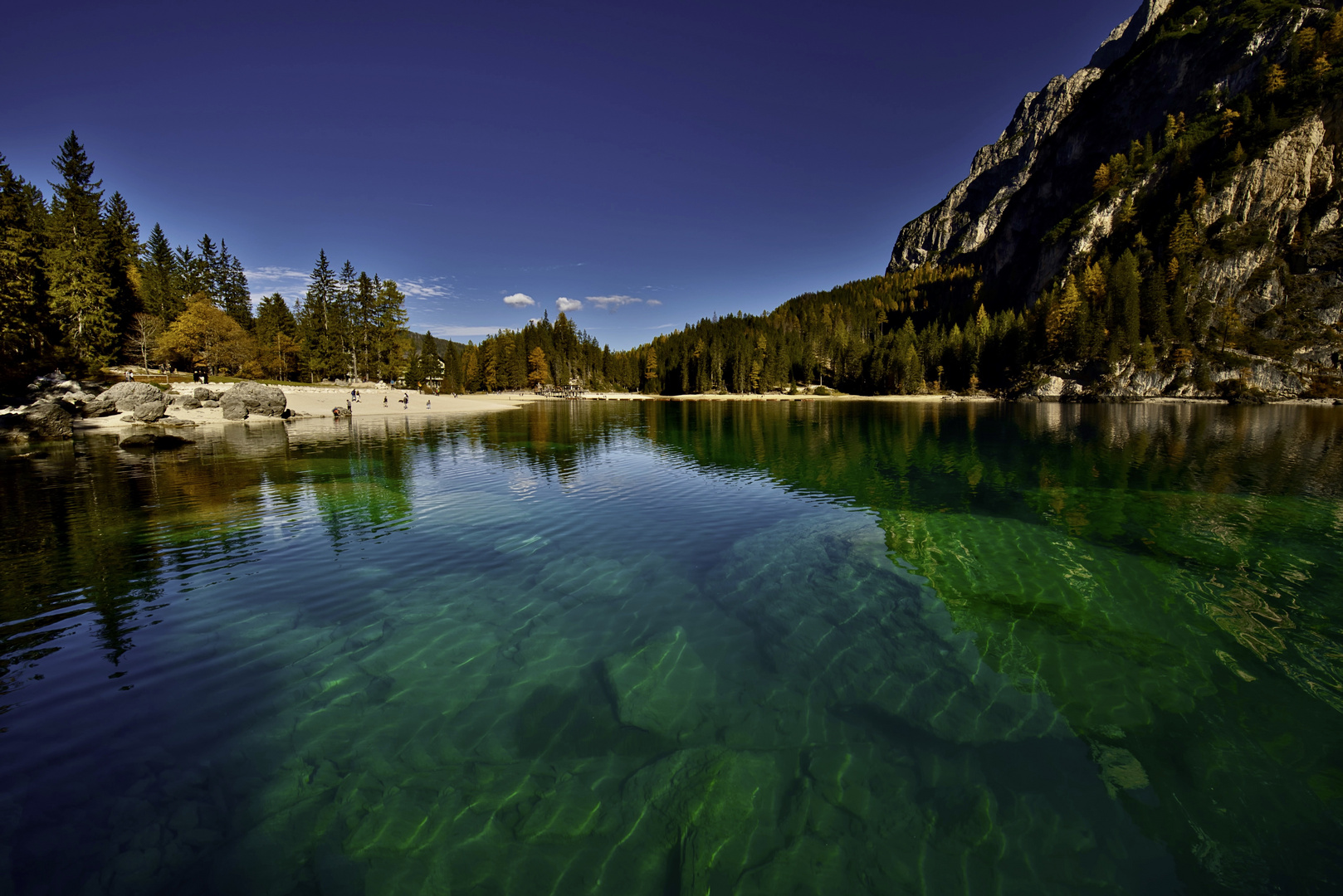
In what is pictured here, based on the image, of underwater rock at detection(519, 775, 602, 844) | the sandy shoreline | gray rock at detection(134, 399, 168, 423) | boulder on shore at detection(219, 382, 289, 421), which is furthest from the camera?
boulder on shore at detection(219, 382, 289, 421)

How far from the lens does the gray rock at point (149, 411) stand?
50.2 metres

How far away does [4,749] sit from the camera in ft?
22.4

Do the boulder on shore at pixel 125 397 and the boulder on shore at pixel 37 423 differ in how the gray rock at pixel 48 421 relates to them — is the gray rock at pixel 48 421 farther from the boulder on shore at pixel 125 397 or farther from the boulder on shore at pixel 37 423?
the boulder on shore at pixel 125 397

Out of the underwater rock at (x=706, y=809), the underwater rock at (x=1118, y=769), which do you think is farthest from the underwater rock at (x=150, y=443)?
the underwater rock at (x=1118, y=769)

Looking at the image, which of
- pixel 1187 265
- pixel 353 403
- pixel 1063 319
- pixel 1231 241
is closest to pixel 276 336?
pixel 353 403

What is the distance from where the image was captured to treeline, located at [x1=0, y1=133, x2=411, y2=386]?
154 feet

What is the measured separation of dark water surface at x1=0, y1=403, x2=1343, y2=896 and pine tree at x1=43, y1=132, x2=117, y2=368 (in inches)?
2471

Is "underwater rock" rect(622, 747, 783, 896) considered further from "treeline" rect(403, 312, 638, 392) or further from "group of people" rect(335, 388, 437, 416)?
"treeline" rect(403, 312, 638, 392)

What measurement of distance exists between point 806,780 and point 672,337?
194 m

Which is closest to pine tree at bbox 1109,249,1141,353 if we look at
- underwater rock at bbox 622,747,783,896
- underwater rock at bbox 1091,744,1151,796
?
underwater rock at bbox 1091,744,1151,796

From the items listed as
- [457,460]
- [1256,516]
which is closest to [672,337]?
[457,460]

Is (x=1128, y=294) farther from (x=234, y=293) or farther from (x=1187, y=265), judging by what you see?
(x=234, y=293)

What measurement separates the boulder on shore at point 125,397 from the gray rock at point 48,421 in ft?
26.3

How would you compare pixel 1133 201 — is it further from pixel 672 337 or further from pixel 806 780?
pixel 806 780
